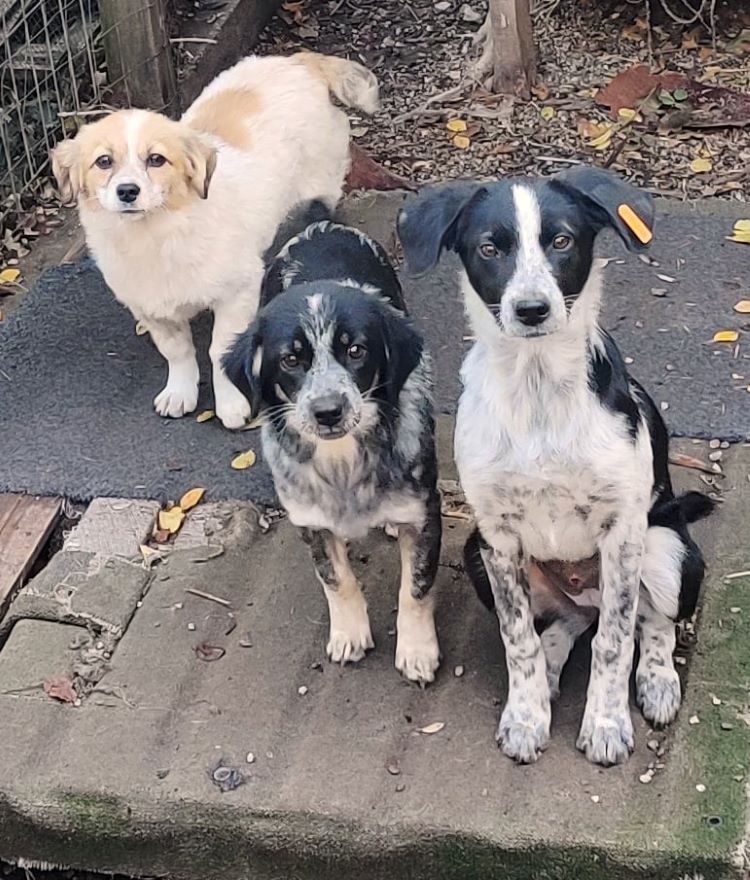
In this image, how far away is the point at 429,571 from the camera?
3.21m

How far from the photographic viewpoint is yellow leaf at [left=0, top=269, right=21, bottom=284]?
204 inches

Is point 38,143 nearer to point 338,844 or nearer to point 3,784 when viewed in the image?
point 3,784

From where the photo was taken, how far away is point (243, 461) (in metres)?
4.08

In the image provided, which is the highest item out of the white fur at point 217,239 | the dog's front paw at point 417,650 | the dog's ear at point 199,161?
the dog's ear at point 199,161

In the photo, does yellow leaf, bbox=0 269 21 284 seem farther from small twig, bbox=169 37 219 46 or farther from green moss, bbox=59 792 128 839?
green moss, bbox=59 792 128 839

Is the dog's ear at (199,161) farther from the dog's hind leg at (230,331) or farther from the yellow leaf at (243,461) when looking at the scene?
the yellow leaf at (243,461)

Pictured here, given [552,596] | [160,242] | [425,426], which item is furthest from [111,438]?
[552,596]

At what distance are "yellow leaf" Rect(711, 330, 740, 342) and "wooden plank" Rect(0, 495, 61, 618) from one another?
2041mm

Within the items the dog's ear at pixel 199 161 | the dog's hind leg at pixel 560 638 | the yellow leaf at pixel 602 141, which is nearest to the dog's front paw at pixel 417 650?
the dog's hind leg at pixel 560 638

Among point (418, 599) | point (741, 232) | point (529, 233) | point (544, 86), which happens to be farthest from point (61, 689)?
point (544, 86)

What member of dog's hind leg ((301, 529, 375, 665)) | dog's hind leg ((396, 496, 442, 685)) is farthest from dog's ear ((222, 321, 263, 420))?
dog's hind leg ((396, 496, 442, 685))

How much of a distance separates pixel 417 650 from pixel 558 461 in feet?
2.26

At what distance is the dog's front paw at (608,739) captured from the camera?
9.66 feet

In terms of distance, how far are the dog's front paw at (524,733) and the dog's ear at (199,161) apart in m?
1.88
